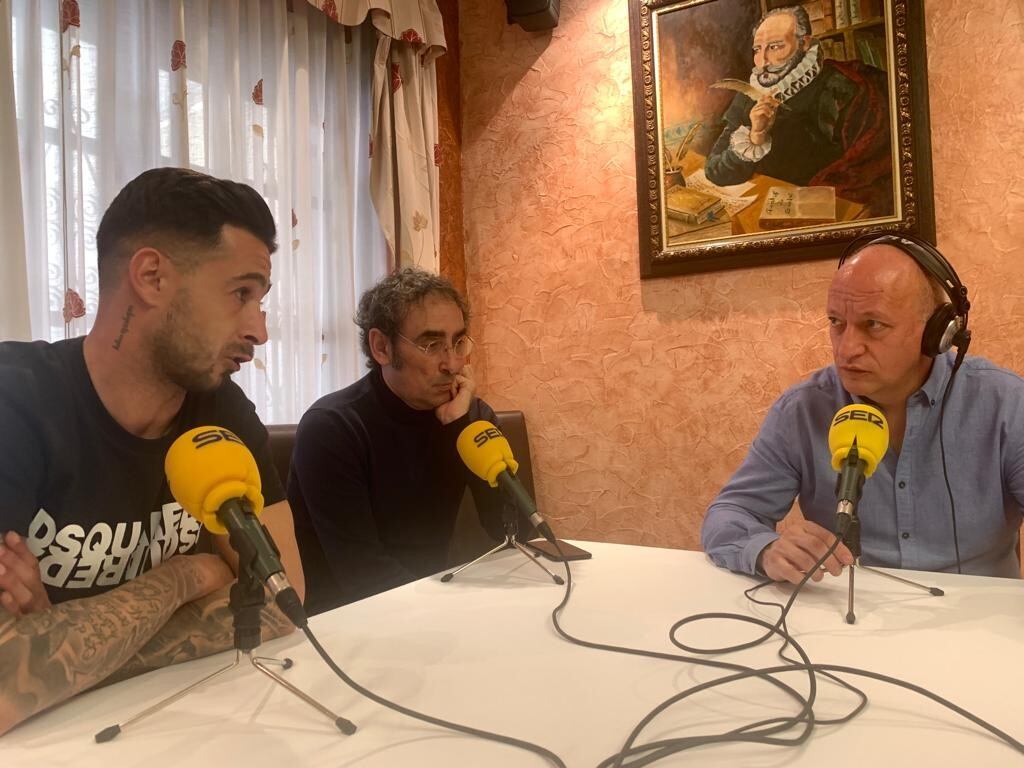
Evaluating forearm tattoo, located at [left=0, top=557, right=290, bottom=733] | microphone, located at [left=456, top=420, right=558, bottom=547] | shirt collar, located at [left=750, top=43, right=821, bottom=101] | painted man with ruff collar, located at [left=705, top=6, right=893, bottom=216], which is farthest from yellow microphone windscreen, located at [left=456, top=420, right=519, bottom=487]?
shirt collar, located at [left=750, top=43, right=821, bottom=101]

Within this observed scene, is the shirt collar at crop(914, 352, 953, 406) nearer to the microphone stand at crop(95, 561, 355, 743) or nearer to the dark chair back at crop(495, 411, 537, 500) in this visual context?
the microphone stand at crop(95, 561, 355, 743)

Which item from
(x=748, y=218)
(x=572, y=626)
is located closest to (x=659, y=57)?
(x=748, y=218)

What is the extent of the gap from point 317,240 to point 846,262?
180 centimetres

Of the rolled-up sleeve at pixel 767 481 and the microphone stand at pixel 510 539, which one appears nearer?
the microphone stand at pixel 510 539

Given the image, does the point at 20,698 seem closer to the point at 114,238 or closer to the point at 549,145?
the point at 114,238

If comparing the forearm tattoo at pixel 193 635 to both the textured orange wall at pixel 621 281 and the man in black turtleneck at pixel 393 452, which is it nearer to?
the man in black turtleneck at pixel 393 452

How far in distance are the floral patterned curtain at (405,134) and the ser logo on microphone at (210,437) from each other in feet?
6.84

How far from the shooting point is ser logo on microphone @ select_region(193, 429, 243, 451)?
0.76 m

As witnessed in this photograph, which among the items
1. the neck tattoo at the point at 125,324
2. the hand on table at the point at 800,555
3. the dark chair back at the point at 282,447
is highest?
the neck tattoo at the point at 125,324

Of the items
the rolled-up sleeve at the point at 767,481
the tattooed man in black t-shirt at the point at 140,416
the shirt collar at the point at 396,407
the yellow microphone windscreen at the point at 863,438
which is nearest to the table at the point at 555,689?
the tattooed man in black t-shirt at the point at 140,416

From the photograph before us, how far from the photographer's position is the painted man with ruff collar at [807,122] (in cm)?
247

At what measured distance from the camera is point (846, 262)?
155 centimetres

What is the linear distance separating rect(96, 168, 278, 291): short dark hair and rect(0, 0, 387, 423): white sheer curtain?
80 cm

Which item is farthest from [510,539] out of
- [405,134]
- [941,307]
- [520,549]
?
[405,134]
